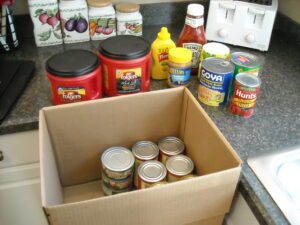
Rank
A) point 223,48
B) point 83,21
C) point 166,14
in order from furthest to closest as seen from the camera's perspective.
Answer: point 166,14
point 83,21
point 223,48

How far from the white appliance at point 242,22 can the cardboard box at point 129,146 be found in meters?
0.39

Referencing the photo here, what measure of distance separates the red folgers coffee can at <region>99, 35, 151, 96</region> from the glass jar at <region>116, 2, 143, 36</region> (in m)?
0.19

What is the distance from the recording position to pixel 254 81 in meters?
0.82

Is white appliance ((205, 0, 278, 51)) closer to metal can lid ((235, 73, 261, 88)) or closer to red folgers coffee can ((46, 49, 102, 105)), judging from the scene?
metal can lid ((235, 73, 261, 88))

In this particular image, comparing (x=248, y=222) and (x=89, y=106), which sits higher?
(x=89, y=106)

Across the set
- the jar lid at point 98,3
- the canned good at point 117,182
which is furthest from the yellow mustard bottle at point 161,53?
the canned good at point 117,182

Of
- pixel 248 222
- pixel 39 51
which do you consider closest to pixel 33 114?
pixel 39 51

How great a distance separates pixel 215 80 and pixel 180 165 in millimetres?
239

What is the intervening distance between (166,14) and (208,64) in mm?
520

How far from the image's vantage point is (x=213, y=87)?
85cm

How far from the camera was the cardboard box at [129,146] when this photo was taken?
59cm

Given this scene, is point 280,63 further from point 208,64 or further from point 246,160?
point 246,160

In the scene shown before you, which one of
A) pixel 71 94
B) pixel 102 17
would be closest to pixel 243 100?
pixel 71 94

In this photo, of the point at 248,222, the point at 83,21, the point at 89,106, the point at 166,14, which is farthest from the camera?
the point at 166,14
